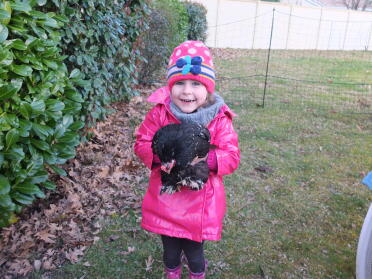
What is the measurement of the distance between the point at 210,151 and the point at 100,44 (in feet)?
8.95

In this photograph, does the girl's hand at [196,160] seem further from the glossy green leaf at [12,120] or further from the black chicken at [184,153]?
the glossy green leaf at [12,120]

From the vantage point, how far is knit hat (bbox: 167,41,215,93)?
6.31 ft

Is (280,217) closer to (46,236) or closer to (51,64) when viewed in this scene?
(46,236)

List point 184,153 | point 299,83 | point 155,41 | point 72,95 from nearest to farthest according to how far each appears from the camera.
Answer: point 184,153 → point 72,95 → point 155,41 → point 299,83

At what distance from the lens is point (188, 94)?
6.41ft

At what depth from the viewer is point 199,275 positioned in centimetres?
237

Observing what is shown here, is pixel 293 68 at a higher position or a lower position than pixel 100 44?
lower

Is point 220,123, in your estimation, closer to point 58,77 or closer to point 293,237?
Answer: point 58,77

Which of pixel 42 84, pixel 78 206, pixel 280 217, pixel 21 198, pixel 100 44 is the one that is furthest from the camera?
pixel 100 44

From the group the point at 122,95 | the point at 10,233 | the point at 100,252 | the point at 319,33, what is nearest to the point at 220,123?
the point at 100,252

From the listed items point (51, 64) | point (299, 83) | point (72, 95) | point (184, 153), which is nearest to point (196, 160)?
point (184, 153)

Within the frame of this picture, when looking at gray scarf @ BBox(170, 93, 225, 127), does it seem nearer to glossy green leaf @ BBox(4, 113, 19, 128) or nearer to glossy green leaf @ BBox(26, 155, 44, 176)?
glossy green leaf @ BBox(4, 113, 19, 128)

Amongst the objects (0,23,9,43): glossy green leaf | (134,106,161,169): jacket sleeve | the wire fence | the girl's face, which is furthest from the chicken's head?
the wire fence

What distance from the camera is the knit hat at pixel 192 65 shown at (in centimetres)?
192
